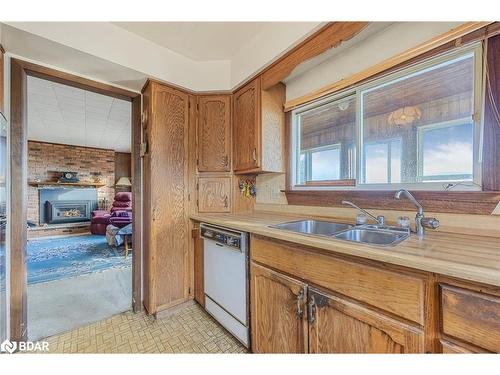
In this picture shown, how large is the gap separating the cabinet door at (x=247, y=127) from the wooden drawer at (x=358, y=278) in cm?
87

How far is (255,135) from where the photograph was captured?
1.87m

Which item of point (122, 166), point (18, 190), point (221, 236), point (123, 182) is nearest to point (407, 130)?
Result: point (221, 236)

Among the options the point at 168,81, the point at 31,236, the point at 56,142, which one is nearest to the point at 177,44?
the point at 168,81

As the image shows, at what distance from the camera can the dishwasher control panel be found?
1470mm

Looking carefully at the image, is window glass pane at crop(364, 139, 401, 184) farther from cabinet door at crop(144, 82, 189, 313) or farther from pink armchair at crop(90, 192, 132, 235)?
pink armchair at crop(90, 192, 132, 235)

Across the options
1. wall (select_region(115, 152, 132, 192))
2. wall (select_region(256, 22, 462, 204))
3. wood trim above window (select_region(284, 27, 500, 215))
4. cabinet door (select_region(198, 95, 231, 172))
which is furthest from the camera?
wall (select_region(115, 152, 132, 192))

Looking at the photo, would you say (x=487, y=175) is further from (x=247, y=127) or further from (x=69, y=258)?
(x=69, y=258)

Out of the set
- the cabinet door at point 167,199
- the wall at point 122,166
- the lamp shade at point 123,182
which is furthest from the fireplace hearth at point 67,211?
the cabinet door at point 167,199

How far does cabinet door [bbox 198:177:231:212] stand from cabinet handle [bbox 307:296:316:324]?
1.25 meters

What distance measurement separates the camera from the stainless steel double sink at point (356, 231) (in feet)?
3.79

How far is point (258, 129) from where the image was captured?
1.85 meters

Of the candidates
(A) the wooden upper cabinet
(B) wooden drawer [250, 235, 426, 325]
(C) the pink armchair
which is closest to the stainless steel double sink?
(B) wooden drawer [250, 235, 426, 325]

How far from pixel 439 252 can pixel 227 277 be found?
1237 millimetres
